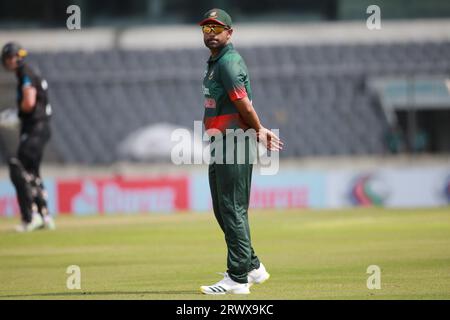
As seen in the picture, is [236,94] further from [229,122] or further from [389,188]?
[389,188]

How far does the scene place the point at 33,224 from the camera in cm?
1542

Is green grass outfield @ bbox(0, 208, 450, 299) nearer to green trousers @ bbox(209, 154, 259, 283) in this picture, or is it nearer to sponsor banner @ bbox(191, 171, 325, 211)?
green trousers @ bbox(209, 154, 259, 283)

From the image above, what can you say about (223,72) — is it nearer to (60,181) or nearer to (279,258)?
(279,258)

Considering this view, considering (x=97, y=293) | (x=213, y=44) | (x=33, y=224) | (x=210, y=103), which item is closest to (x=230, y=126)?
(x=210, y=103)

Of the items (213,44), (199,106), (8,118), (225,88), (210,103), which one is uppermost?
(199,106)

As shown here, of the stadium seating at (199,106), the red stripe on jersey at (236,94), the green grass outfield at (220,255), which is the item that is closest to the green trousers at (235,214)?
the green grass outfield at (220,255)

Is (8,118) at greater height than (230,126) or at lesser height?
greater

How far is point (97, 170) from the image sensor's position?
21281 millimetres

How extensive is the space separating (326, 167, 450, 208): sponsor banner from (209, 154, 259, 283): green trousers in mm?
11179

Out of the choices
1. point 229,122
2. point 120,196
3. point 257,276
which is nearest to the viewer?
point 229,122

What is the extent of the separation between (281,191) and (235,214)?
11275mm

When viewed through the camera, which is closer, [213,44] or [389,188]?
[213,44]

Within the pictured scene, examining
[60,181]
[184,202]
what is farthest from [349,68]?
[60,181]

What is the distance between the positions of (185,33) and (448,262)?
16853 millimetres
